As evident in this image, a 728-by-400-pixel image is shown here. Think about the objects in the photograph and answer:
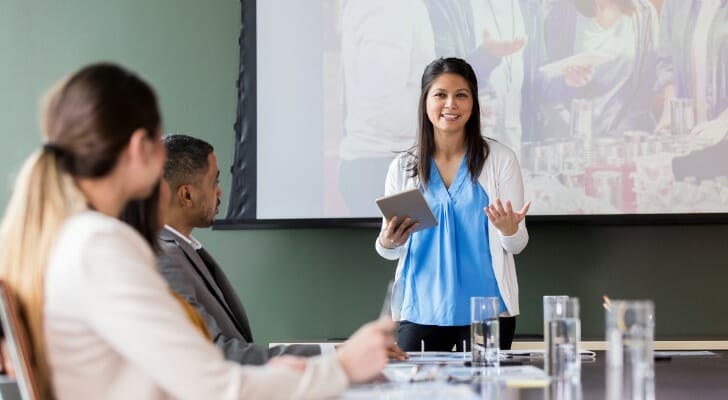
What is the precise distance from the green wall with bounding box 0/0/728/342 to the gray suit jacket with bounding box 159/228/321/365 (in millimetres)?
1683

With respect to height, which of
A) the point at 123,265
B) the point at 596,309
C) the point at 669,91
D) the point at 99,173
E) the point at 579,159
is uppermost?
the point at 669,91

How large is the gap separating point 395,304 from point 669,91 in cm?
171

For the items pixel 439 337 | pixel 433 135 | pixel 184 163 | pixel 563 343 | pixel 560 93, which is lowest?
pixel 439 337

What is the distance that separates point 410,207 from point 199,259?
0.72 meters

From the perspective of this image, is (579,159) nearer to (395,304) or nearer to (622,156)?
(622,156)

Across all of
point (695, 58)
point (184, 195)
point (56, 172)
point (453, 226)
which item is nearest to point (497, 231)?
point (453, 226)

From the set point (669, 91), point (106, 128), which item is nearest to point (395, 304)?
point (669, 91)

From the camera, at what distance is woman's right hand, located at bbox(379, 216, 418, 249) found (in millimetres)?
2891

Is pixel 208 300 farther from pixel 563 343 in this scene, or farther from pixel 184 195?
pixel 563 343

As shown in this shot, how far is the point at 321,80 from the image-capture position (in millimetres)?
4039

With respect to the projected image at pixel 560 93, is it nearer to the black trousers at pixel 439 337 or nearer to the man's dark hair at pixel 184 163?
the black trousers at pixel 439 337

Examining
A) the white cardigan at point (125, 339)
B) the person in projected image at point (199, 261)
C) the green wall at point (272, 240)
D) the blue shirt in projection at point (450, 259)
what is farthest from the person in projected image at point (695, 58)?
the white cardigan at point (125, 339)

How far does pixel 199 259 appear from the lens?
7.71 ft

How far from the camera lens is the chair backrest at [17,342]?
4.27 ft
